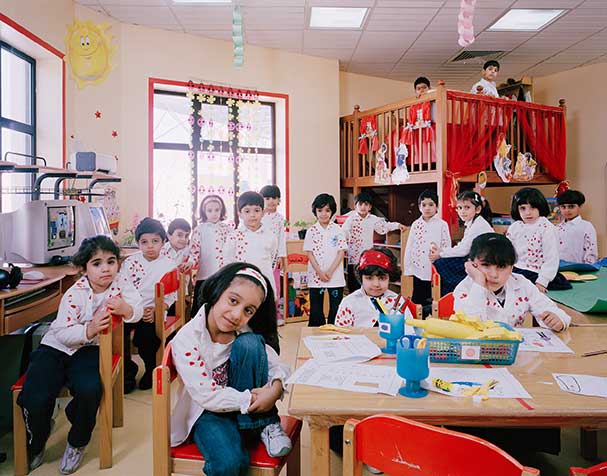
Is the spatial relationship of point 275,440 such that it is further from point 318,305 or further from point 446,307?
point 318,305

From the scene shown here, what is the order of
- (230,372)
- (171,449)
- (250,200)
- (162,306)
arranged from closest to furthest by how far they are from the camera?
(171,449) < (230,372) < (162,306) < (250,200)

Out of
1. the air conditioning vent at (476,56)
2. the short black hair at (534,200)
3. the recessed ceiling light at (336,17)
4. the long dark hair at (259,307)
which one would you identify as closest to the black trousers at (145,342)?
the long dark hair at (259,307)

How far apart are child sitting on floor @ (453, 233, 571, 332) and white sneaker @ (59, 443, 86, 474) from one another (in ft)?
5.55

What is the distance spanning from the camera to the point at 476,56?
6.10 m

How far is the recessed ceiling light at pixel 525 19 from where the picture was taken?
4.80 m

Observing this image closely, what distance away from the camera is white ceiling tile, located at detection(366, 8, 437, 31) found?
15.4 feet

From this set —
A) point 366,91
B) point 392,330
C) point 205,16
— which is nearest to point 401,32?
point 366,91

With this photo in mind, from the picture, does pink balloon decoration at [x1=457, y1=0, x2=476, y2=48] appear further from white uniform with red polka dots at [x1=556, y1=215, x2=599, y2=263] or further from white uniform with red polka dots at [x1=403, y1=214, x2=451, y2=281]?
white uniform with red polka dots at [x1=556, y1=215, x2=599, y2=263]

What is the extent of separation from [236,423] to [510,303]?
3.99ft

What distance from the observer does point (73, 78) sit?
4363 millimetres

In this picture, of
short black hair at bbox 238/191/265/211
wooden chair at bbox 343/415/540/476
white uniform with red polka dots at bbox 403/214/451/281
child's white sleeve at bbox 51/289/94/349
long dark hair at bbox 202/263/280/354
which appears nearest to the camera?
wooden chair at bbox 343/415/540/476

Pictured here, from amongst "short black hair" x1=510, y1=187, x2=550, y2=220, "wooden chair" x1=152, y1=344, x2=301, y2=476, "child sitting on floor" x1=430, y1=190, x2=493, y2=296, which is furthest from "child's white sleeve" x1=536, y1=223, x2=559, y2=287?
"wooden chair" x1=152, y1=344, x2=301, y2=476

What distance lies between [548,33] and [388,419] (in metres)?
5.65

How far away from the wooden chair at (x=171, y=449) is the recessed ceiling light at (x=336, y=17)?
410cm
